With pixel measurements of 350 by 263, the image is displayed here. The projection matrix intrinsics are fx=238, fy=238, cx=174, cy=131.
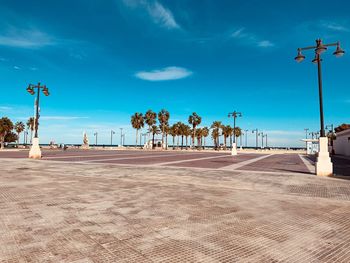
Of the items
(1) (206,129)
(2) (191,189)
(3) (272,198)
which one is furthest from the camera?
(1) (206,129)

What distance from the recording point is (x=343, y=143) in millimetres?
40281

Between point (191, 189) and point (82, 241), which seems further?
point (191, 189)

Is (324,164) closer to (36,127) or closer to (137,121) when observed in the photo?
(36,127)

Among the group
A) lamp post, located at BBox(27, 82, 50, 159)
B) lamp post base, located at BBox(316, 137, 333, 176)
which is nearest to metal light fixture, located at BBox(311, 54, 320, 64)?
lamp post base, located at BBox(316, 137, 333, 176)

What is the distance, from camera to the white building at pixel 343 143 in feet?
122

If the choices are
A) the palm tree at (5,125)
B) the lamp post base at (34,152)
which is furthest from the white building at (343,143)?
the palm tree at (5,125)

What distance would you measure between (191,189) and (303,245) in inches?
192

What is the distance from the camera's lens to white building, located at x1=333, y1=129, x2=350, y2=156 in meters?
37.1

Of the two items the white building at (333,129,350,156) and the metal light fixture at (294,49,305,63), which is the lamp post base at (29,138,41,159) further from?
the white building at (333,129,350,156)

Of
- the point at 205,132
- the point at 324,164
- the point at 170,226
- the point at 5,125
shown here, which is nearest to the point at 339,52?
the point at 324,164

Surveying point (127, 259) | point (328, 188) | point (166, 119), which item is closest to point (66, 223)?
point (127, 259)

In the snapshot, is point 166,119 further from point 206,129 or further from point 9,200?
point 9,200

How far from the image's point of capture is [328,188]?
8992mm

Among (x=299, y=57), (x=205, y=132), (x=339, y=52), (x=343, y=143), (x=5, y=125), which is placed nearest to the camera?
(x=339, y=52)
